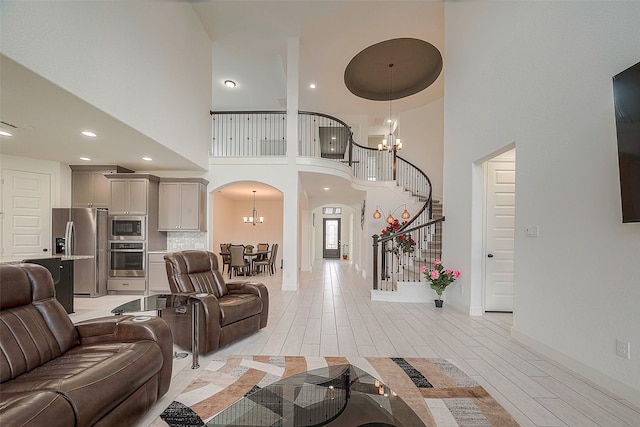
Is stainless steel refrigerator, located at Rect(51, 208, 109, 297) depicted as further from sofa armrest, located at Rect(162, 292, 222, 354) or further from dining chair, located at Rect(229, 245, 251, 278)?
sofa armrest, located at Rect(162, 292, 222, 354)

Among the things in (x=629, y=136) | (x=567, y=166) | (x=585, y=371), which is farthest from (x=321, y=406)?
(x=567, y=166)

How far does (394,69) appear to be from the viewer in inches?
276

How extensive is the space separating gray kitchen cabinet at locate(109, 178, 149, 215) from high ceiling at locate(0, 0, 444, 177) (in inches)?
15.0

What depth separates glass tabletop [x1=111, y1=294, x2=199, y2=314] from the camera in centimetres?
236

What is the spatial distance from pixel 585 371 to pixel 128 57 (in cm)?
592

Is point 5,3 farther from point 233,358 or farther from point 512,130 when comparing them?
point 512,130

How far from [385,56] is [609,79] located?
5116mm

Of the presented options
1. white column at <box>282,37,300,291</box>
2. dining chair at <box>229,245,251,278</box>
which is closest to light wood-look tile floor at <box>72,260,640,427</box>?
white column at <box>282,37,300,291</box>

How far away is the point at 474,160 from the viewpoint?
425 cm

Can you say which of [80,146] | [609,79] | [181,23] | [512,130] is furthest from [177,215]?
[609,79]

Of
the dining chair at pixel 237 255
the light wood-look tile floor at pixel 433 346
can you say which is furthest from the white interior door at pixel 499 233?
the dining chair at pixel 237 255

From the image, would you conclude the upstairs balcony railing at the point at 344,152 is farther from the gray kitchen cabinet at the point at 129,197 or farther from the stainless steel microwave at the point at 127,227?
the stainless steel microwave at the point at 127,227

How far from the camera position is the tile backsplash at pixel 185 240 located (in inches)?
245

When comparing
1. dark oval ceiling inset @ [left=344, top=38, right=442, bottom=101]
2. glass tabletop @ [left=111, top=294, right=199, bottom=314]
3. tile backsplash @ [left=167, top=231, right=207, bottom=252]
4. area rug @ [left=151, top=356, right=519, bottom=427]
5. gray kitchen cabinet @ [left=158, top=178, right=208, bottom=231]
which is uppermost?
dark oval ceiling inset @ [left=344, top=38, right=442, bottom=101]
